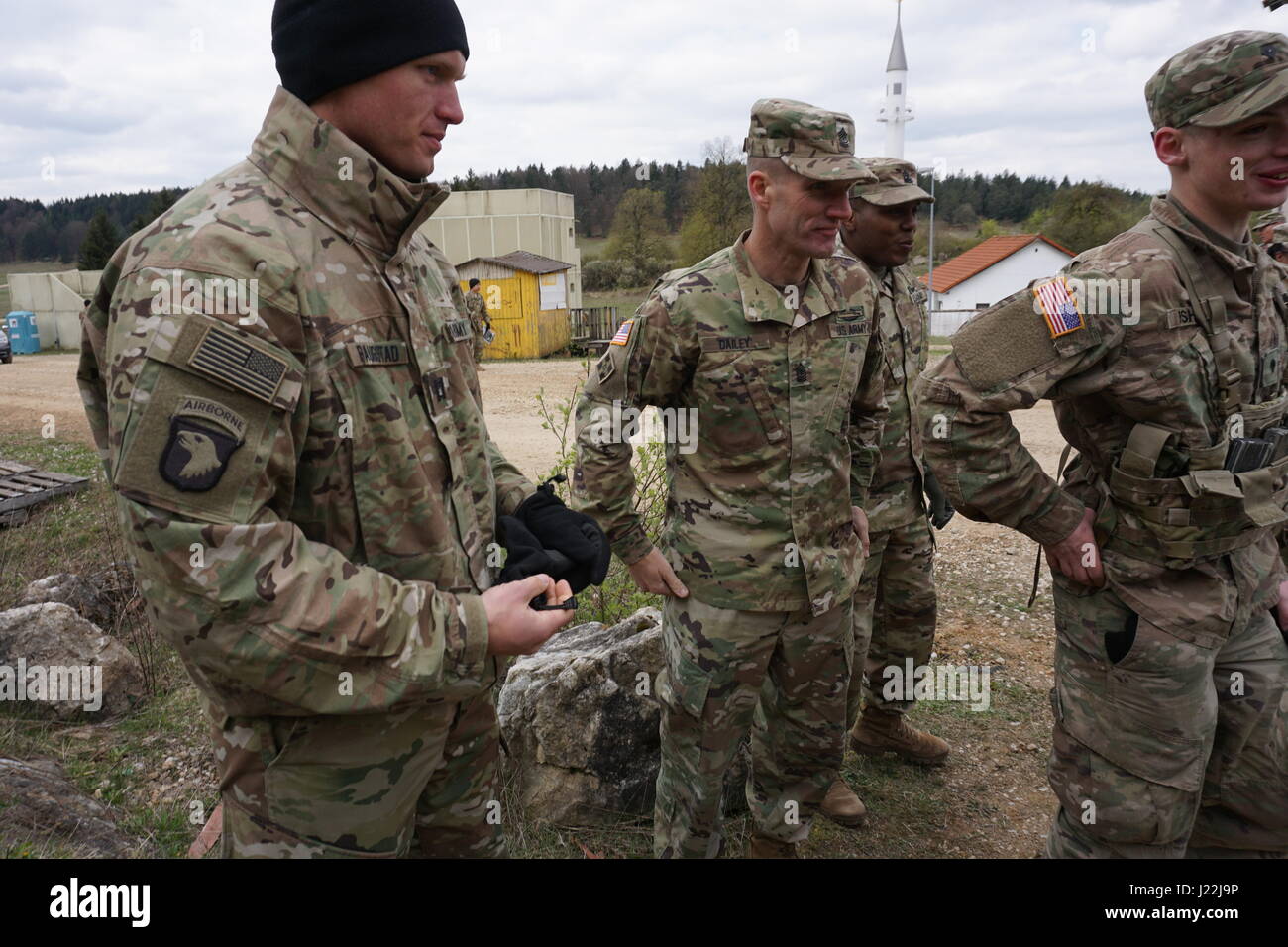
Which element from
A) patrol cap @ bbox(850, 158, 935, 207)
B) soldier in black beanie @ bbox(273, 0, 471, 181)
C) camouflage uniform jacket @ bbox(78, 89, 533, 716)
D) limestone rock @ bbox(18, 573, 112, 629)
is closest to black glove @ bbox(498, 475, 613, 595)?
camouflage uniform jacket @ bbox(78, 89, 533, 716)

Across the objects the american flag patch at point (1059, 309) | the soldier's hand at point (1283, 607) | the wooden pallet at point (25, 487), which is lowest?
the wooden pallet at point (25, 487)

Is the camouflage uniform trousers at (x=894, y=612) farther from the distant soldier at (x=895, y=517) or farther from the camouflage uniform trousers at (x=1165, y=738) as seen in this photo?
the camouflage uniform trousers at (x=1165, y=738)

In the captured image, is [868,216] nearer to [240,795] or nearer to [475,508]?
[475,508]

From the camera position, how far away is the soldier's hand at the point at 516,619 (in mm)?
1545

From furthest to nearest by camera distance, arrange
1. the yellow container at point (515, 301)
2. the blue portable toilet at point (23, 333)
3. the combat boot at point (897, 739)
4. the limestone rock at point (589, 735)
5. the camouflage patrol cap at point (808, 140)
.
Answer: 1. the blue portable toilet at point (23, 333)
2. the yellow container at point (515, 301)
3. the combat boot at point (897, 739)
4. the limestone rock at point (589, 735)
5. the camouflage patrol cap at point (808, 140)

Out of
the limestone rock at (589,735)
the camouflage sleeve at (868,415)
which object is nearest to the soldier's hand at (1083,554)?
the camouflage sleeve at (868,415)

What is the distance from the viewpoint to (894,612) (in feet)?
13.2

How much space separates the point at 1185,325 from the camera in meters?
2.21

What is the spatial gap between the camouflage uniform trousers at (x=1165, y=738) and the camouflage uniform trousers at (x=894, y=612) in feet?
4.31

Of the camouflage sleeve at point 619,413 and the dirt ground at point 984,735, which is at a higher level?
the camouflage sleeve at point 619,413

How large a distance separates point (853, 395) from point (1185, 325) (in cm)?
101

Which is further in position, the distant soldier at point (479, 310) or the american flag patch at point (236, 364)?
the distant soldier at point (479, 310)

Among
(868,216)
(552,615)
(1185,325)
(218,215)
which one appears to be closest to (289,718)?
(552,615)

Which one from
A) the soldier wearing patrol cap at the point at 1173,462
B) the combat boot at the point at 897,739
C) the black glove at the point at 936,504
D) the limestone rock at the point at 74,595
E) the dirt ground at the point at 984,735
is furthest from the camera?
the limestone rock at the point at 74,595
